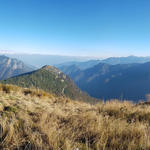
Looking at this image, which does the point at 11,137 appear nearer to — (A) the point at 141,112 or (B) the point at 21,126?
(B) the point at 21,126

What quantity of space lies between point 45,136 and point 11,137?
2.11ft

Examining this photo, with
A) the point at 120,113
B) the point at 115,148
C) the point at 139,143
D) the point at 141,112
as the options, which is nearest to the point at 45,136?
the point at 115,148

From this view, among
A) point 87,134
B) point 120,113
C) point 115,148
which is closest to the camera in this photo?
point 115,148

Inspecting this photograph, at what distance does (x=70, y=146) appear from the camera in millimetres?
2018

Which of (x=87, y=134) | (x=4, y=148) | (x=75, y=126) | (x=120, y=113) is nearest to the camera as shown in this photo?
(x=4, y=148)

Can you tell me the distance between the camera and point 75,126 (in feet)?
9.59

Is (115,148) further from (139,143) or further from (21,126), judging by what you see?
(21,126)

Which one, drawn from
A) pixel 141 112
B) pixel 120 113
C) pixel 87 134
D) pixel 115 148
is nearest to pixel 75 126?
pixel 87 134

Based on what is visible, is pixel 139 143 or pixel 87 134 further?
pixel 87 134

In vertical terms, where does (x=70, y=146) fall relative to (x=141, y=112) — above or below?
above

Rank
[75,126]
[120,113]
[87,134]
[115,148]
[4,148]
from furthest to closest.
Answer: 1. [120,113]
2. [75,126]
3. [87,134]
4. [115,148]
5. [4,148]

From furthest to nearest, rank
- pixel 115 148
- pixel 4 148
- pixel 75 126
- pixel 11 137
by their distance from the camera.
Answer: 1. pixel 75 126
2. pixel 11 137
3. pixel 115 148
4. pixel 4 148

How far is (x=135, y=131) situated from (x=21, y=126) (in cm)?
259

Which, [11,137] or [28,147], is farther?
[11,137]
